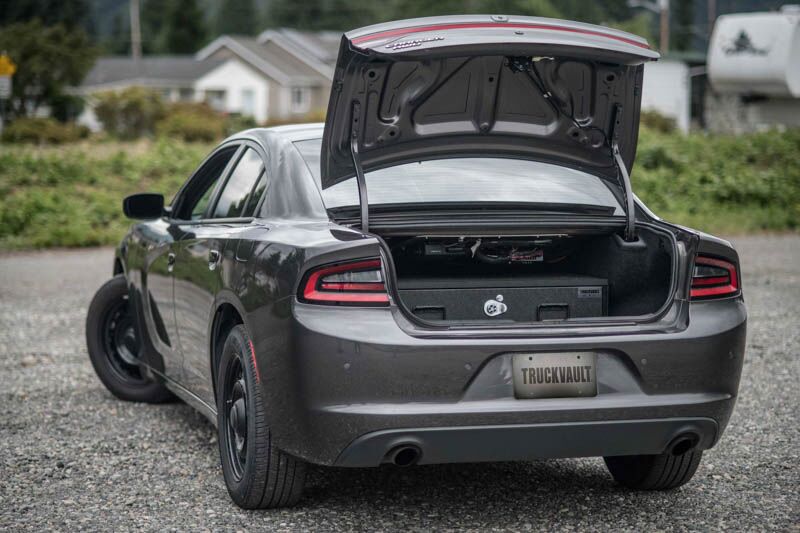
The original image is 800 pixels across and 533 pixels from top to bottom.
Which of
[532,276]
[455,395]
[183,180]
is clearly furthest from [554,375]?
[183,180]

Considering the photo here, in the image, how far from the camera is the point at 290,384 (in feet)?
13.2

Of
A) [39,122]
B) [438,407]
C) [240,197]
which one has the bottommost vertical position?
[39,122]

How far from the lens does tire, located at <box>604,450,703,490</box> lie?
4.75 metres

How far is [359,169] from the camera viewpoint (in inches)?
178

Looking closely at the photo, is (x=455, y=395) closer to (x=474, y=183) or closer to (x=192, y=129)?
(x=474, y=183)

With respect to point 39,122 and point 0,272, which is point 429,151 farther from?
point 39,122

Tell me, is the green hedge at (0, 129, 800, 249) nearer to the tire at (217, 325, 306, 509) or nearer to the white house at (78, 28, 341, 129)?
the tire at (217, 325, 306, 509)

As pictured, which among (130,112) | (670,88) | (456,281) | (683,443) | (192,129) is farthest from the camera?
(670,88)

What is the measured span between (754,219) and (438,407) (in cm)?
1583

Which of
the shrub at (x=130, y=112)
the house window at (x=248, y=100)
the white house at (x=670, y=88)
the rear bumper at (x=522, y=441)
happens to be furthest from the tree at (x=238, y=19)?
the rear bumper at (x=522, y=441)

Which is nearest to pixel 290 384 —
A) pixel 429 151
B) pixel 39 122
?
pixel 429 151

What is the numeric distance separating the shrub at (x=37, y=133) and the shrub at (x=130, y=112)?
8.89 feet

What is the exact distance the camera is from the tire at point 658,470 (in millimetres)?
4746

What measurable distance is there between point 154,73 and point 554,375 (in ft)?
228
